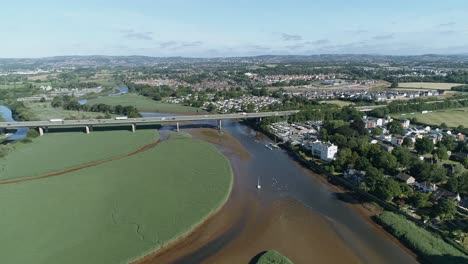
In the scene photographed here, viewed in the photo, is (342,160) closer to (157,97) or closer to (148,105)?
(148,105)

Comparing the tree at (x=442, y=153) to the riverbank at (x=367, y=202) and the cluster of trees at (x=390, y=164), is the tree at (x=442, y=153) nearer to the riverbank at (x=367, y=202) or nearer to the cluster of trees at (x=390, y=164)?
the cluster of trees at (x=390, y=164)

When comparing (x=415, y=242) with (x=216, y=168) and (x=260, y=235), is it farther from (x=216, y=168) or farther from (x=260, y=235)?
(x=216, y=168)

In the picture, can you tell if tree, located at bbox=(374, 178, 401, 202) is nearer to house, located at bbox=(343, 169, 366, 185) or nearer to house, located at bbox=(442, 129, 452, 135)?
house, located at bbox=(343, 169, 366, 185)

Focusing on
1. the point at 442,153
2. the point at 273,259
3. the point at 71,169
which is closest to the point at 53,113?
the point at 71,169

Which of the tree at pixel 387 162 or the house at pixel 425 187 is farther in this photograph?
the tree at pixel 387 162

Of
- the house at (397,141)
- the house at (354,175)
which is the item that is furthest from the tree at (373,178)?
the house at (397,141)

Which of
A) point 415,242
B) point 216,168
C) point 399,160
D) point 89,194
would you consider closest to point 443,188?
point 399,160

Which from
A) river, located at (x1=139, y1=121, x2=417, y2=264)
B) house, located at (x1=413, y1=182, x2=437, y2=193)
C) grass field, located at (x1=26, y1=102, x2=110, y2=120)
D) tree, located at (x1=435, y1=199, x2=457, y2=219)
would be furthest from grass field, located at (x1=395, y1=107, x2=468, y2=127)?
grass field, located at (x1=26, y1=102, x2=110, y2=120)
